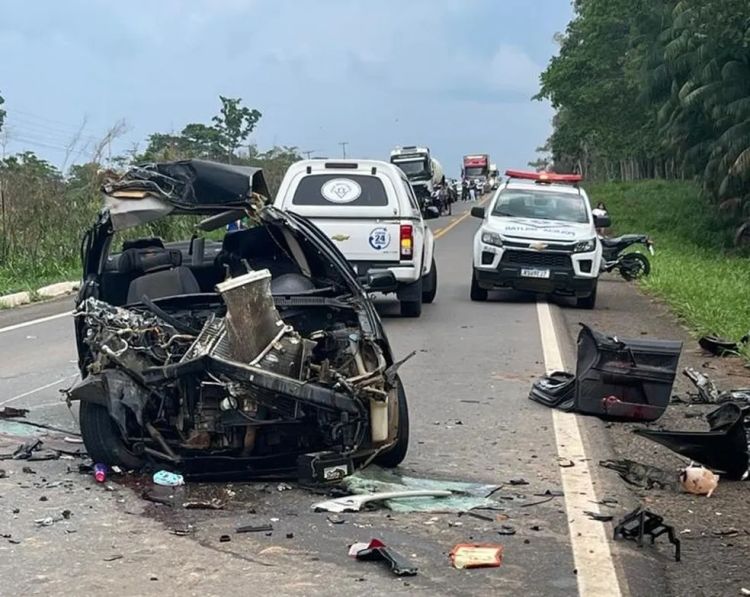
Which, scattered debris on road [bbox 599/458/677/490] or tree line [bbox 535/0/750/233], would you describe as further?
tree line [bbox 535/0/750/233]

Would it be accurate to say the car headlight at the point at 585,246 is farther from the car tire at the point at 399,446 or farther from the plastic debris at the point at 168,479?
the plastic debris at the point at 168,479

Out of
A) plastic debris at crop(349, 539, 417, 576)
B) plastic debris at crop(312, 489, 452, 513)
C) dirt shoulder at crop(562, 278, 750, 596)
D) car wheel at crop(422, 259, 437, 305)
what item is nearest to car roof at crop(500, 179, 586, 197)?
car wheel at crop(422, 259, 437, 305)

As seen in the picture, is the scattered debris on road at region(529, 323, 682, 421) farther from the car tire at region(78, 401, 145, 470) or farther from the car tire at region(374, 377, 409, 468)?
the car tire at region(78, 401, 145, 470)

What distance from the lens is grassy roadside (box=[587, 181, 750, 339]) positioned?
1504cm

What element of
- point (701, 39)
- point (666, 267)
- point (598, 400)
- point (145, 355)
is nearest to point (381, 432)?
point (145, 355)

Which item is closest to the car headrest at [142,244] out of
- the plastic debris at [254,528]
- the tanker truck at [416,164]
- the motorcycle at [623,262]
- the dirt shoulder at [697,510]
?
the plastic debris at [254,528]

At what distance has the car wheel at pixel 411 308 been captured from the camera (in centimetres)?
1492

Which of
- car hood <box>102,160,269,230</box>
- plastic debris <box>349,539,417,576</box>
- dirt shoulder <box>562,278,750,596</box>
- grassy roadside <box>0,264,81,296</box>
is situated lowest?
dirt shoulder <box>562,278,750,596</box>

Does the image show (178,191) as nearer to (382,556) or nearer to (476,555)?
(382,556)

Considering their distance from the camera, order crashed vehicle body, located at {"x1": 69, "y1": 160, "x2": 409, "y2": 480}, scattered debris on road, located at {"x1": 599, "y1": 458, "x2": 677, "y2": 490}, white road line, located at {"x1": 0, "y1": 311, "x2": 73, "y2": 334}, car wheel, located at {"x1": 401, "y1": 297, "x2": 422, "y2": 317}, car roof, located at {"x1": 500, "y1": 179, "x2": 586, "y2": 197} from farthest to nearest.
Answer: car roof, located at {"x1": 500, "y1": 179, "x2": 586, "y2": 197}, car wheel, located at {"x1": 401, "y1": 297, "x2": 422, "y2": 317}, white road line, located at {"x1": 0, "y1": 311, "x2": 73, "y2": 334}, scattered debris on road, located at {"x1": 599, "y1": 458, "x2": 677, "y2": 490}, crashed vehicle body, located at {"x1": 69, "y1": 160, "x2": 409, "y2": 480}

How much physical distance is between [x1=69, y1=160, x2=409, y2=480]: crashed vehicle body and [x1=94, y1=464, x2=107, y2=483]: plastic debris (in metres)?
0.06

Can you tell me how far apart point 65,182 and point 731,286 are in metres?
13.1

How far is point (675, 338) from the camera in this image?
13.5 meters

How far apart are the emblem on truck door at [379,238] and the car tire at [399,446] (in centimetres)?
760
